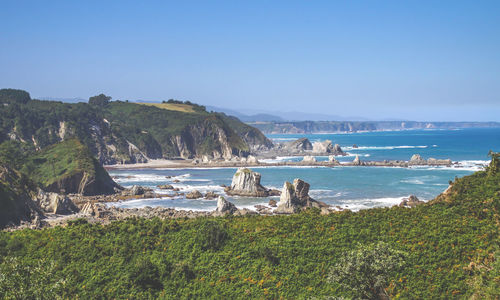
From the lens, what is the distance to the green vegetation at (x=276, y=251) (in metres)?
21.2

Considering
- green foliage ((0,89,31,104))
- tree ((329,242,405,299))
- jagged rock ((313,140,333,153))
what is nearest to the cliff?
tree ((329,242,405,299))

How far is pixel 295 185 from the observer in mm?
56625

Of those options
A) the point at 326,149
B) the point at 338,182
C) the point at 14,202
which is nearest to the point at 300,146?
the point at 326,149

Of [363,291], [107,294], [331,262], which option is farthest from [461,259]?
[107,294]

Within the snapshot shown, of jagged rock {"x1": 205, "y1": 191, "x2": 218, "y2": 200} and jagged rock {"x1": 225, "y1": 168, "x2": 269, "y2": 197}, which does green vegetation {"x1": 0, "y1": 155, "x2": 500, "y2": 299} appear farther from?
jagged rock {"x1": 225, "y1": 168, "x2": 269, "y2": 197}

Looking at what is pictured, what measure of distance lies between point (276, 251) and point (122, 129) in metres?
137

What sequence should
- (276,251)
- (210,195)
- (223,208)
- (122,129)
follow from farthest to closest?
(122,129), (210,195), (223,208), (276,251)

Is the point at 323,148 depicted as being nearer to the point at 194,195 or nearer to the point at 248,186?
the point at 248,186

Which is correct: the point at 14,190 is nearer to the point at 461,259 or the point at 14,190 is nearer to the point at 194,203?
the point at 194,203

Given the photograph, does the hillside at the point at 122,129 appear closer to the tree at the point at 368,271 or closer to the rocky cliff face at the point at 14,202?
the rocky cliff face at the point at 14,202

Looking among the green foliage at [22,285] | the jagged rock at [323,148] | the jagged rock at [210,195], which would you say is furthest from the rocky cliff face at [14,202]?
the jagged rock at [323,148]

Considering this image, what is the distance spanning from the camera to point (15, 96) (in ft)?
505

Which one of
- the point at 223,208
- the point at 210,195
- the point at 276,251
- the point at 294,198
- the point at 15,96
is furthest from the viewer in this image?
the point at 15,96

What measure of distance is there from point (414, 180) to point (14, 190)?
71402mm
